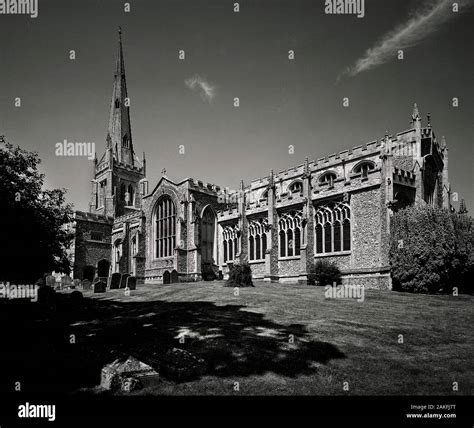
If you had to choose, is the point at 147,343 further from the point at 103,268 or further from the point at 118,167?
the point at 118,167

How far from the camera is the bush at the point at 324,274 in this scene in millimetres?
23281

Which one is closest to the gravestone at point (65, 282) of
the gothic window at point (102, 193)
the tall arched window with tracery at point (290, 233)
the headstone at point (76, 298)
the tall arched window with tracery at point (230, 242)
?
the tall arched window with tracery at point (230, 242)

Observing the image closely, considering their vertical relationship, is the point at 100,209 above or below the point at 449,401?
above

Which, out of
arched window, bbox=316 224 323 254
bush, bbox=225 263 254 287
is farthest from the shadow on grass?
arched window, bbox=316 224 323 254

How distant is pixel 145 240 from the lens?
3650 cm

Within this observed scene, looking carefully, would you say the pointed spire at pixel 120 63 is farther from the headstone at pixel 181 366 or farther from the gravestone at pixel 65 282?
the headstone at pixel 181 366

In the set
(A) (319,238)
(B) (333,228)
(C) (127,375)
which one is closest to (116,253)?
(A) (319,238)

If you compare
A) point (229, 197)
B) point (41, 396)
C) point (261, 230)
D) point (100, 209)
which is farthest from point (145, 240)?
point (41, 396)

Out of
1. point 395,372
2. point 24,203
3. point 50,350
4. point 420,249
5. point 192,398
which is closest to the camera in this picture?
point 192,398

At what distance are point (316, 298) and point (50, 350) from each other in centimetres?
1091

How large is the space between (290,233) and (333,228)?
393cm

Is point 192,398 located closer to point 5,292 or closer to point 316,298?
point 316,298

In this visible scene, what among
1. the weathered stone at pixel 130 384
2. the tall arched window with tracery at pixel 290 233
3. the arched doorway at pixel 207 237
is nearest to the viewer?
the weathered stone at pixel 130 384

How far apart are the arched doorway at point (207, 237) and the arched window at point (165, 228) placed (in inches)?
108
